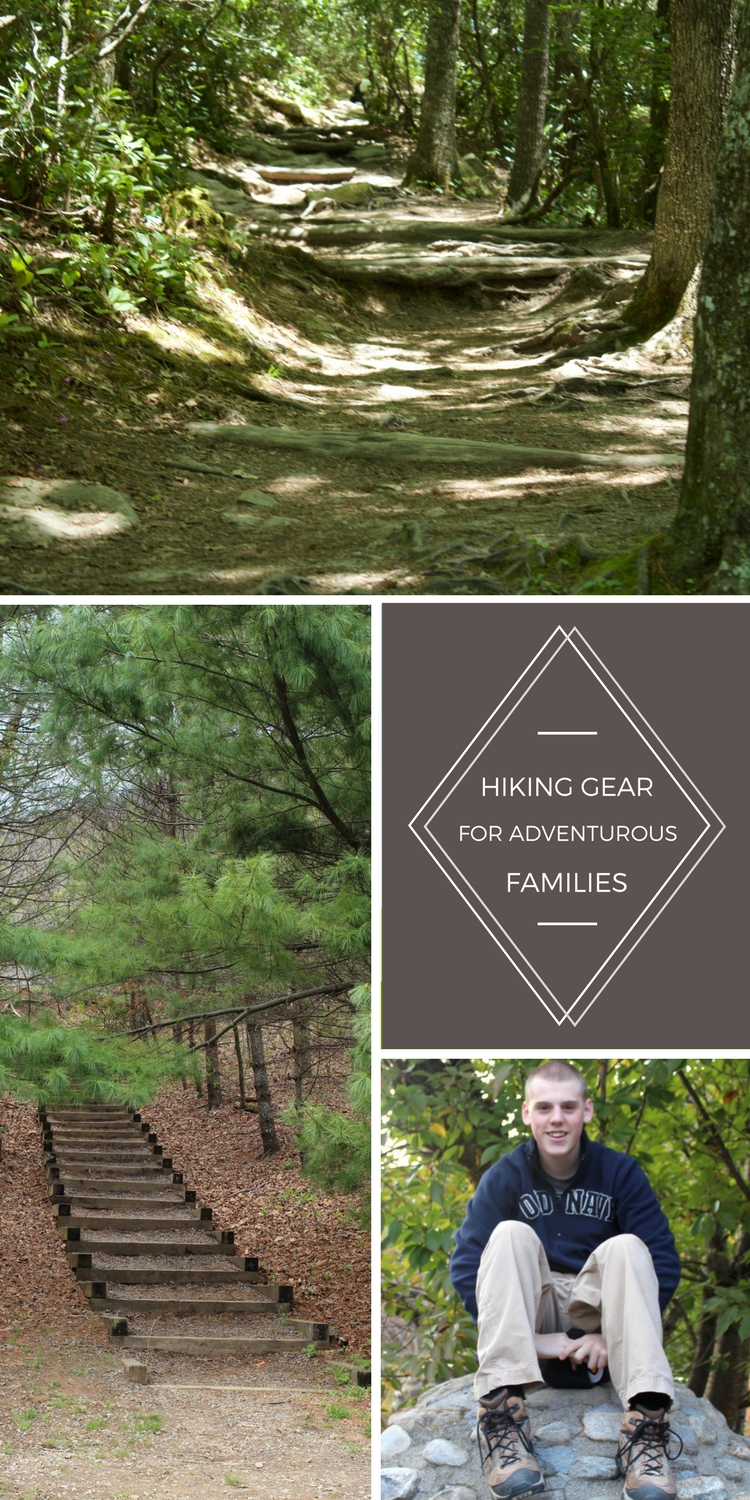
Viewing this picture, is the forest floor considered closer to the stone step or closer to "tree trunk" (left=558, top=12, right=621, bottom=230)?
the stone step

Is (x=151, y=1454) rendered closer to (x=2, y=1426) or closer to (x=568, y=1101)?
(x=2, y=1426)

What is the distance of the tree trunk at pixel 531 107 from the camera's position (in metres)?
11.3

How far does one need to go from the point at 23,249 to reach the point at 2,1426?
208 inches

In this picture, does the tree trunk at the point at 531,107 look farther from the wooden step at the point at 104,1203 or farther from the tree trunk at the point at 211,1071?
the wooden step at the point at 104,1203

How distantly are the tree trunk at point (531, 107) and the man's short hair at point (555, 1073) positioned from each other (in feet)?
38.1

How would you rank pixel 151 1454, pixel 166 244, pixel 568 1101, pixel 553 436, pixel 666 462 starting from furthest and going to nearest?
pixel 166 244
pixel 553 436
pixel 666 462
pixel 151 1454
pixel 568 1101

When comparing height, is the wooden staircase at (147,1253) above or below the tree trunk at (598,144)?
below

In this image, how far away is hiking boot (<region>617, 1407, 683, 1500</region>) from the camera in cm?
216

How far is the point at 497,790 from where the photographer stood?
2.22m

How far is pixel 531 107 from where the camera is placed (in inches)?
462

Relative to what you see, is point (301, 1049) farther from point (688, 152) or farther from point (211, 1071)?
point (688, 152)

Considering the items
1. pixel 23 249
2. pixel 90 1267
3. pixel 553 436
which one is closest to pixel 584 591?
pixel 553 436

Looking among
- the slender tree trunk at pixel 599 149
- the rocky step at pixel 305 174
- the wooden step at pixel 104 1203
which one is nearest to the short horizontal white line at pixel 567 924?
the wooden step at pixel 104 1203

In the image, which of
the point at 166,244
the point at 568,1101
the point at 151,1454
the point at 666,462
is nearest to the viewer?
the point at 568,1101
